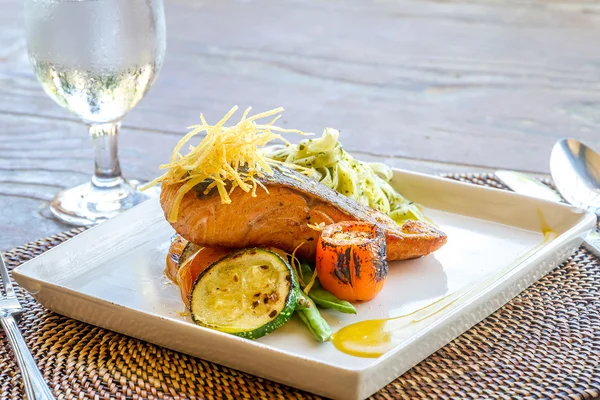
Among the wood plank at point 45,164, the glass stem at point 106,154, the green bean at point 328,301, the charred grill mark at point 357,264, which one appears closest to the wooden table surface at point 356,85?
the wood plank at point 45,164

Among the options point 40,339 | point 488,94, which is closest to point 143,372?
point 40,339

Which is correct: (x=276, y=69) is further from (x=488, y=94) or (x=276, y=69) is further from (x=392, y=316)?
(x=392, y=316)

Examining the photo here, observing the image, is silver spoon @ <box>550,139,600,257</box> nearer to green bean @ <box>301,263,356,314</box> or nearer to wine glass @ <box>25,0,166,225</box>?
green bean @ <box>301,263,356,314</box>

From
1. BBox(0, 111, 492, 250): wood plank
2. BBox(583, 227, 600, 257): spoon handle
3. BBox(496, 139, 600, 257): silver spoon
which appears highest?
BBox(496, 139, 600, 257): silver spoon

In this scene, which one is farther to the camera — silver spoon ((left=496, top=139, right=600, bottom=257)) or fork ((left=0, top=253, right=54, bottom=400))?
silver spoon ((left=496, top=139, right=600, bottom=257))

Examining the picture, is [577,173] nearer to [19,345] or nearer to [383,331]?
[383,331]

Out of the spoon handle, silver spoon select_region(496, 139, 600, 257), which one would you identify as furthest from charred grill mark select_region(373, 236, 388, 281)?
silver spoon select_region(496, 139, 600, 257)

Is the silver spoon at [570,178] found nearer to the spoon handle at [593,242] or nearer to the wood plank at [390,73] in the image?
the spoon handle at [593,242]

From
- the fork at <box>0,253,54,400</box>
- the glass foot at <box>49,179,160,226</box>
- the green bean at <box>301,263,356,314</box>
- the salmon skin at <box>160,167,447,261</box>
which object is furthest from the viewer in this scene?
the glass foot at <box>49,179,160,226</box>
